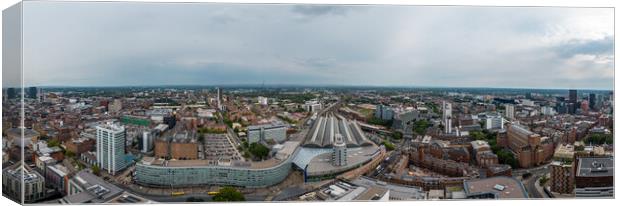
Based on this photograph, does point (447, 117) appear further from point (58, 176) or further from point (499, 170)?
point (58, 176)

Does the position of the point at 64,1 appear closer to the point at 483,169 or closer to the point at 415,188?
the point at 415,188

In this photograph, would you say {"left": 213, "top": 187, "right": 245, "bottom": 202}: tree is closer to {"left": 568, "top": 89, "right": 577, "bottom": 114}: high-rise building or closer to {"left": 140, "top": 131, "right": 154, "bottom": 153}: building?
{"left": 140, "top": 131, "right": 154, "bottom": 153}: building

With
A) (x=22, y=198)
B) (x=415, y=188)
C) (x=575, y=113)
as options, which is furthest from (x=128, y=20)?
(x=575, y=113)

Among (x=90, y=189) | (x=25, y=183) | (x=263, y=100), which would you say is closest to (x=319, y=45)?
(x=263, y=100)

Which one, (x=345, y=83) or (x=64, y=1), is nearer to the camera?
Result: (x=64, y=1)

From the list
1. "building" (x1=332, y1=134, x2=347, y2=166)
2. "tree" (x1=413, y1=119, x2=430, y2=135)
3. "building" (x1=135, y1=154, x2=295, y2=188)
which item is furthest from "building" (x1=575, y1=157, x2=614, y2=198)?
"building" (x1=135, y1=154, x2=295, y2=188)

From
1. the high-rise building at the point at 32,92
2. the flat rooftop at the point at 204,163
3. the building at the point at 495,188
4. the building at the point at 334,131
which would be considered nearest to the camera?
the high-rise building at the point at 32,92

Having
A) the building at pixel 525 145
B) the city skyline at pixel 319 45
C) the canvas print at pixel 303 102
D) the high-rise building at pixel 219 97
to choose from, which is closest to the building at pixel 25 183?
the canvas print at pixel 303 102

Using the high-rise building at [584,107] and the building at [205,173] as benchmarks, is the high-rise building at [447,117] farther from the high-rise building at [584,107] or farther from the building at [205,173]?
the building at [205,173]
